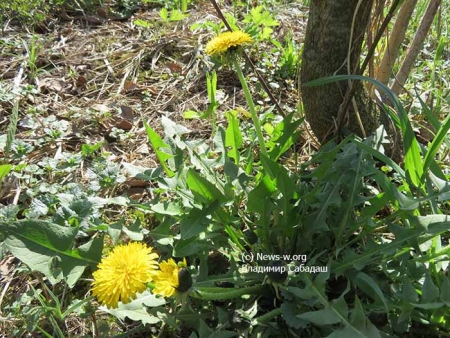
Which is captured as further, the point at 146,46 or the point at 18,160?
the point at 146,46

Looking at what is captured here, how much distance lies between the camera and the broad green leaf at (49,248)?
1.16 m

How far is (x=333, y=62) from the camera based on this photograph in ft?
5.16

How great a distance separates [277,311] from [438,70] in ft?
5.83

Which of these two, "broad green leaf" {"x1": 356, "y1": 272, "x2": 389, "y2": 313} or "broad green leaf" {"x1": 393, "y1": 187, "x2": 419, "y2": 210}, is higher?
"broad green leaf" {"x1": 393, "y1": 187, "x2": 419, "y2": 210}

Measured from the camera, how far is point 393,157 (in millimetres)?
1725

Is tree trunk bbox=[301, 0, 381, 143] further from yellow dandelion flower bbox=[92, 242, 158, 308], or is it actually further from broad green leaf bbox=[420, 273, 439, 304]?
yellow dandelion flower bbox=[92, 242, 158, 308]

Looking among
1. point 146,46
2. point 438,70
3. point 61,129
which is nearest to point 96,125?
point 61,129

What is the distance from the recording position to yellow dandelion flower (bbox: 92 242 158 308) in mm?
974

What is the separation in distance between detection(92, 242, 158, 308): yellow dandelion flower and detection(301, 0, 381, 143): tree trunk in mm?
927

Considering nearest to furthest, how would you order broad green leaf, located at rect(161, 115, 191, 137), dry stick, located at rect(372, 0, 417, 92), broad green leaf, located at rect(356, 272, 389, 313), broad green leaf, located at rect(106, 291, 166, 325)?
broad green leaf, located at rect(356, 272, 389, 313) → broad green leaf, located at rect(106, 291, 166, 325) → broad green leaf, located at rect(161, 115, 191, 137) → dry stick, located at rect(372, 0, 417, 92)

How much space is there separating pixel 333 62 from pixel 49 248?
41.9 inches

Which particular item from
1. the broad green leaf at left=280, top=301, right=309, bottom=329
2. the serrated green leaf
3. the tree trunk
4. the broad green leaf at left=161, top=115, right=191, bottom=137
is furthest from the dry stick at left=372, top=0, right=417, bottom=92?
the broad green leaf at left=280, top=301, right=309, bottom=329

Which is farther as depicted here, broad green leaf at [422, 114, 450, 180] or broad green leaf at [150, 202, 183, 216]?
broad green leaf at [150, 202, 183, 216]

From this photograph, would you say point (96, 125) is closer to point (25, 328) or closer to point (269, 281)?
point (25, 328)
